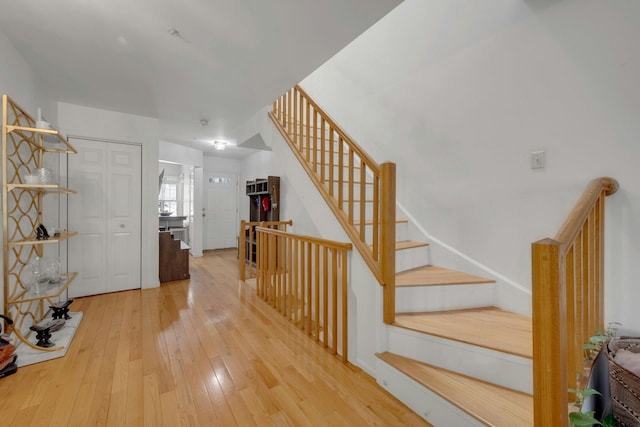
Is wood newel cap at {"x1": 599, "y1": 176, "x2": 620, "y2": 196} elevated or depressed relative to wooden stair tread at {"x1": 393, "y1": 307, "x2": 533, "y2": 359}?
elevated

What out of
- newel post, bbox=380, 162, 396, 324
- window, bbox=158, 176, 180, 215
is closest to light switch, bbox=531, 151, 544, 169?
newel post, bbox=380, 162, 396, 324

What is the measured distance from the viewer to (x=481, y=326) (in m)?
1.68

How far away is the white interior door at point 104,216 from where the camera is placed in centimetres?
325

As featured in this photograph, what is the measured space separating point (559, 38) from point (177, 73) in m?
3.02

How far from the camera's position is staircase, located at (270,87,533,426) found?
1285 millimetres

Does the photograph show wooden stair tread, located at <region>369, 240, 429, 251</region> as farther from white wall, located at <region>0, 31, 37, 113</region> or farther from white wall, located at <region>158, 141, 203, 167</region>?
white wall, located at <region>158, 141, 203, 167</region>

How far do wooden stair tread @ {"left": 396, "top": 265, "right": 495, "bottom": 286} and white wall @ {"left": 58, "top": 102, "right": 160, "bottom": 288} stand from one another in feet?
11.1

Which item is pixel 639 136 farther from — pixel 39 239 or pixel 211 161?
pixel 211 161

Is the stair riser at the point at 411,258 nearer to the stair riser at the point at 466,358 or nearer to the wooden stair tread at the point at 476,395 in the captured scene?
the stair riser at the point at 466,358

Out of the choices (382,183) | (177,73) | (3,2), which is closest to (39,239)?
(3,2)

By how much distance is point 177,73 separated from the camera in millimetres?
2461

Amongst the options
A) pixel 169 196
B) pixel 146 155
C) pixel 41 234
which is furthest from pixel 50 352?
pixel 169 196

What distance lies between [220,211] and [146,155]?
3.23m

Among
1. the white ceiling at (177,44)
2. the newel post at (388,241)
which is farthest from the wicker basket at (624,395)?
the white ceiling at (177,44)
